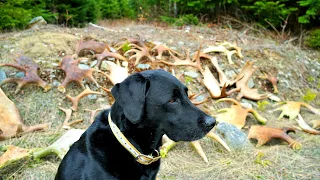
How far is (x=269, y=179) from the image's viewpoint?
12.5 feet

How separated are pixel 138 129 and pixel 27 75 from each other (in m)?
2.89

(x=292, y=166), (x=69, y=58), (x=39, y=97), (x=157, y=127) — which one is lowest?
(x=292, y=166)

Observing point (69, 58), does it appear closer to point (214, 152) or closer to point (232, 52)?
point (214, 152)

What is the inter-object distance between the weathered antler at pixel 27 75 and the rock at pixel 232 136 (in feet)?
7.78

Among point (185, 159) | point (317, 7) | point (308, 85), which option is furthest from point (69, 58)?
point (317, 7)

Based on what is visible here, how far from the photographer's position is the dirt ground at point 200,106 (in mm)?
3910

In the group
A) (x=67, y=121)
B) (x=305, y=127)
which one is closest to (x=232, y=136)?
(x=305, y=127)

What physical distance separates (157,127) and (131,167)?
33cm

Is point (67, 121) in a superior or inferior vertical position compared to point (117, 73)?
inferior

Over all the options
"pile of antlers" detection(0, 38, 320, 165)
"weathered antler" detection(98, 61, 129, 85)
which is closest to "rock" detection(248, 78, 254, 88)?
"pile of antlers" detection(0, 38, 320, 165)

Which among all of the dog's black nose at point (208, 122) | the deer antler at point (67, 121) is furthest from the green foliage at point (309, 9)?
the dog's black nose at point (208, 122)

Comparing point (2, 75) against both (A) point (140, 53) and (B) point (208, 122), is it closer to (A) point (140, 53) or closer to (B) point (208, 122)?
(A) point (140, 53)

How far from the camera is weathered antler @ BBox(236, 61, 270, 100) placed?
226 inches

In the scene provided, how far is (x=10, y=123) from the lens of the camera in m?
4.20
